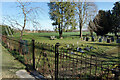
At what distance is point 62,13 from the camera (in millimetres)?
20359

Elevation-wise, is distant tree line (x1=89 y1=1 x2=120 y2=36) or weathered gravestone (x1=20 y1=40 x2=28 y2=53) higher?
distant tree line (x1=89 y1=1 x2=120 y2=36)

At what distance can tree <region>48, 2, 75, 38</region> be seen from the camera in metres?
20.1

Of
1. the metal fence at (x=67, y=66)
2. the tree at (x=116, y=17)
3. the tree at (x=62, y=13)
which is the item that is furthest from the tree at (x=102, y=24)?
the metal fence at (x=67, y=66)

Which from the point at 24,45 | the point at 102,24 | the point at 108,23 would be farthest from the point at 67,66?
the point at 108,23

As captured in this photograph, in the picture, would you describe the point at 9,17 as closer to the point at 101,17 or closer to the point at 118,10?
the point at 101,17

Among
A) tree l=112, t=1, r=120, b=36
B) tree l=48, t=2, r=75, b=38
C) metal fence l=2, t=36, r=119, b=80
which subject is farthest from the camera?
tree l=112, t=1, r=120, b=36

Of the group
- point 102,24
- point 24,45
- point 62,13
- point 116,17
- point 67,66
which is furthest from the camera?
point 102,24

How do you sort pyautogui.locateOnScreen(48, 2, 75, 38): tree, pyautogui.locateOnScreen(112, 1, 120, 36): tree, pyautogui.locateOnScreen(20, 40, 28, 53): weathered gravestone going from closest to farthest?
1. pyautogui.locateOnScreen(20, 40, 28, 53): weathered gravestone
2. pyautogui.locateOnScreen(48, 2, 75, 38): tree
3. pyautogui.locateOnScreen(112, 1, 120, 36): tree

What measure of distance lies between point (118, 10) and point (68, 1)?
14.2 meters

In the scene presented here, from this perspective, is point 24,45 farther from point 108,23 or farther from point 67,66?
point 108,23

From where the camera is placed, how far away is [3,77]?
3.50 m

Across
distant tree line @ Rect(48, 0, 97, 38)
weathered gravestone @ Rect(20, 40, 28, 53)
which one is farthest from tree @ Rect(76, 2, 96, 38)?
weathered gravestone @ Rect(20, 40, 28, 53)

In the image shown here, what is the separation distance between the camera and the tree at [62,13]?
66.1 feet

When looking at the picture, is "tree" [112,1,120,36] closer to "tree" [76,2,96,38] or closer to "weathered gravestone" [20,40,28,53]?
"tree" [76,2,96,38]
